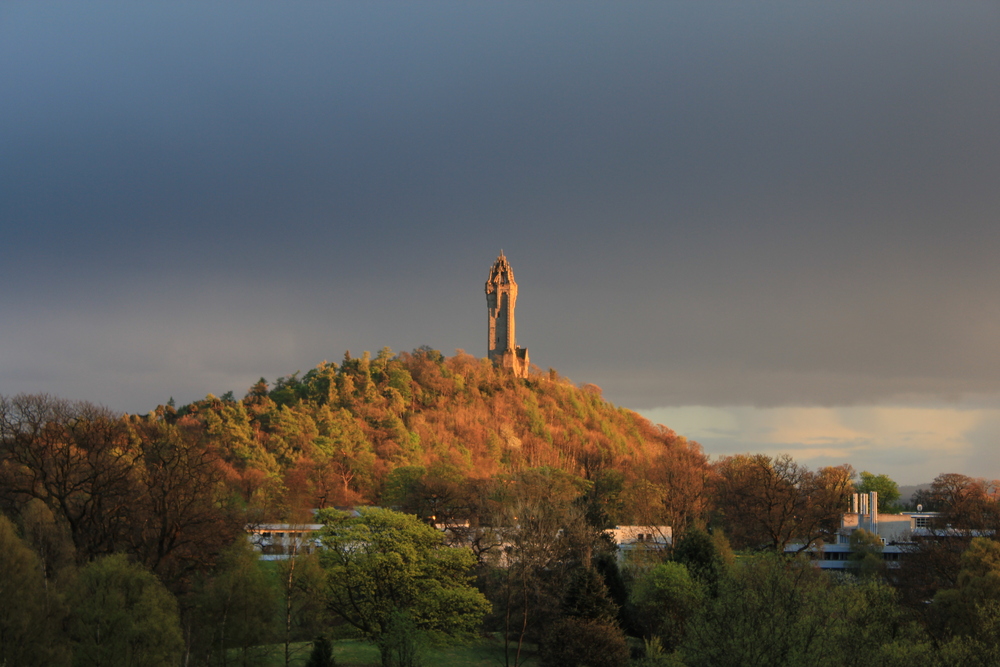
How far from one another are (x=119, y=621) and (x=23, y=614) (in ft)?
11.6

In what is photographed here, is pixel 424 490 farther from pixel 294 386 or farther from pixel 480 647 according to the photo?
pixel 294 386

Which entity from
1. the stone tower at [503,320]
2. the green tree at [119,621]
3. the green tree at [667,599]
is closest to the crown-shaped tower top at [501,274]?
the stone tower at [503,320]

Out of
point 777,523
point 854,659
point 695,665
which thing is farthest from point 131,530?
point 777,523

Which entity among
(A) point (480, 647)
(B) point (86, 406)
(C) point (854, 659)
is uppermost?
(B) point (86, 406)

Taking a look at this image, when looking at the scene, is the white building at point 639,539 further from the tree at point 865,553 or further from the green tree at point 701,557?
the tree at point 865,553

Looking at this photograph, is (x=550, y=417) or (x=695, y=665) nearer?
(x=695, y=665)

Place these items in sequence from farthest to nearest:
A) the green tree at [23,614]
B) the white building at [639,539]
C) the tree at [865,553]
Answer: the tree at [865,553]
the white building at [639,539]
the green tree at [23,614]

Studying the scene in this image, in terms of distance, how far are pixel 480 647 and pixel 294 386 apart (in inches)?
3588

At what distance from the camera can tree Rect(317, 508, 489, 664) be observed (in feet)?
194

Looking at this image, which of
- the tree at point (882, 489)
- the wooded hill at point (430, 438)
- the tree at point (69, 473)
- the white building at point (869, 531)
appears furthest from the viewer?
the tree at point (882, 489)

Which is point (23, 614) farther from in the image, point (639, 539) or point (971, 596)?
point (639, 539)

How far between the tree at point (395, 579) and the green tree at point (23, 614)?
19631 mm

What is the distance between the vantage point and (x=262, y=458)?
4582 inches

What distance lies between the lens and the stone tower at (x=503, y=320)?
17088 cm
